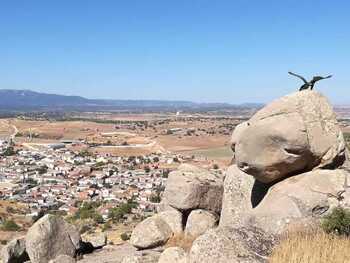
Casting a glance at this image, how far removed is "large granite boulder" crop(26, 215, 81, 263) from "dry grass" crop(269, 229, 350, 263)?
35.0 feet

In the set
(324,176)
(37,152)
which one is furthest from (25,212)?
(37,152)

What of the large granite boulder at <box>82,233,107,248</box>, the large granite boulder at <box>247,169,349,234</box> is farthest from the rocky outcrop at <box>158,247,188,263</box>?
the large granite boulder at <box>82,233,107,248</box>

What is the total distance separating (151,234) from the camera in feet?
56.2

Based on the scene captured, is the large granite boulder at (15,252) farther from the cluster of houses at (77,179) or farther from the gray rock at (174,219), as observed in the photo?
the cluster of houses at (77,179)

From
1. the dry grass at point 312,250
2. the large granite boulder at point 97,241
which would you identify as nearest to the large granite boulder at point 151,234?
the large granite boulder at point 97,241

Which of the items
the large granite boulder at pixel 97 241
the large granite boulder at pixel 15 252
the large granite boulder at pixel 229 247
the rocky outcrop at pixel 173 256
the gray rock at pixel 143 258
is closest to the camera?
the large granite boulder at pixel 229 247

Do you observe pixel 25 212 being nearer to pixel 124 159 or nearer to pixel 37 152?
pixel 124 159

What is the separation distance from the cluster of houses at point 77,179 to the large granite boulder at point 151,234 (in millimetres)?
21455

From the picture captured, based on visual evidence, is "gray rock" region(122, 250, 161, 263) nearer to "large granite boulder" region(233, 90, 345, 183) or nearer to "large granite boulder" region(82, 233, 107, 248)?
"large granite boulder" region(233, 90, 345, 183)

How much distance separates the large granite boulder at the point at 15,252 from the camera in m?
18.2

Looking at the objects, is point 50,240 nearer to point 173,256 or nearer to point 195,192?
point 195,192

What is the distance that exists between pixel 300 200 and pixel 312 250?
3.11 metres

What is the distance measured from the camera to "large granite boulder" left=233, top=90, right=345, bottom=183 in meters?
12.3

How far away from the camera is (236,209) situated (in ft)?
48.5
